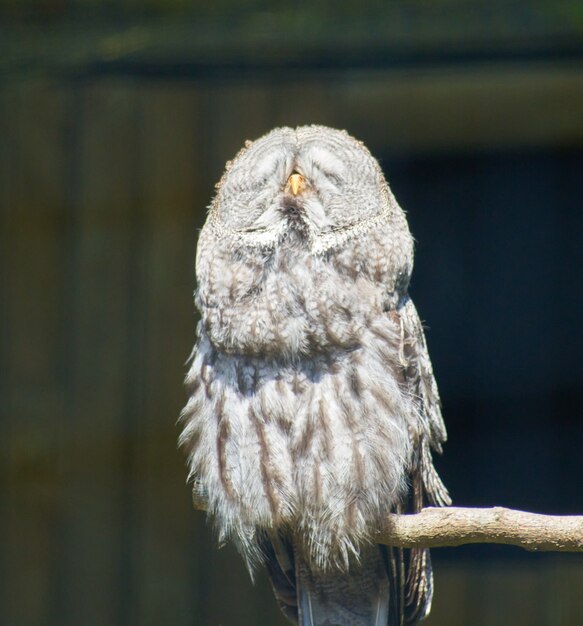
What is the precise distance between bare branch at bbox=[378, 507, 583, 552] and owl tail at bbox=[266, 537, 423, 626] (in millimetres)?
370

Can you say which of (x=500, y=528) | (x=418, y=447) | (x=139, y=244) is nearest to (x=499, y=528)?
(x=500, y=528)

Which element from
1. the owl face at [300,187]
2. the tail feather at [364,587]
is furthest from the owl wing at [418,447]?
the owl face at [300,187]

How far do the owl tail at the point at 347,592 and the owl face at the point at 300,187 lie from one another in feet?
2.31

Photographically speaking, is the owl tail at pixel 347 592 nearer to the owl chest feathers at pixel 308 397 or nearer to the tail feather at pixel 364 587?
the tail feather at pixel 364 587

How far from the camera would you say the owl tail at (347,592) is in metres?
2.51

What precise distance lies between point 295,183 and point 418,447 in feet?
2.08

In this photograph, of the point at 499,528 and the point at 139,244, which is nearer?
the point at 499,528

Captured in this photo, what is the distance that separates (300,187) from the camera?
2.39 metres

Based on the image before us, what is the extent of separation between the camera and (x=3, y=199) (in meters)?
3.92

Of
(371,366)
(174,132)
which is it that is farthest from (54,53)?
(371,366)

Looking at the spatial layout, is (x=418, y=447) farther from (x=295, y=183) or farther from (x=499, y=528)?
(x=295, y=183)

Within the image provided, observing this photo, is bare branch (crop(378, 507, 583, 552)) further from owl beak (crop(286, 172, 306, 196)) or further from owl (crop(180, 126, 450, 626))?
owl beak (crop(286, 172, 306, 196))

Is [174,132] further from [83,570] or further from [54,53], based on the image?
[83,570]

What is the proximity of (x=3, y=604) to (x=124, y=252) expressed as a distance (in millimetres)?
1314
